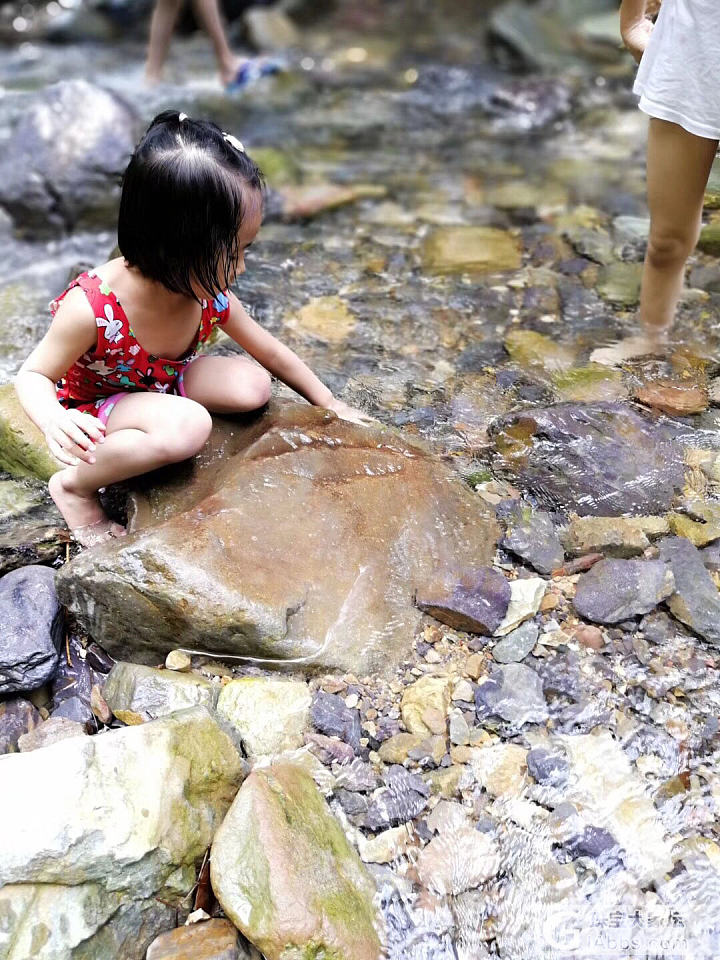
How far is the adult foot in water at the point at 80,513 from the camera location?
2260 mm

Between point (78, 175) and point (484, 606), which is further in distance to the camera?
point (78, 175)

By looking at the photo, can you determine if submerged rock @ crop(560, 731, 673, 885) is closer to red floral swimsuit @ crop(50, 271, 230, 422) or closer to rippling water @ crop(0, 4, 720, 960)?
rippling water @ crop(0, 4, 720, 960)

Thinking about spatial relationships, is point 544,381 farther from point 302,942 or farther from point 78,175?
point 78,175

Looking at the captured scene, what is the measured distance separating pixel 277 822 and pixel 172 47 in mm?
7772

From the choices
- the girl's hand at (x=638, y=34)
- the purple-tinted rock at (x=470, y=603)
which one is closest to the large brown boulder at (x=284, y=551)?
the purple-tinted rock at (x=470, y=603)

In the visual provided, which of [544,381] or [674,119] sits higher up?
[674,119]

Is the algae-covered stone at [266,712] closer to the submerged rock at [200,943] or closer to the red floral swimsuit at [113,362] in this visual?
the submerged rock at [200,943]

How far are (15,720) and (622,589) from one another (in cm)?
147

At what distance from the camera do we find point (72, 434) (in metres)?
1.96

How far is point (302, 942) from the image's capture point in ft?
4.99

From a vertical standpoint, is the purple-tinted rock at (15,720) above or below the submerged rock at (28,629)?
below

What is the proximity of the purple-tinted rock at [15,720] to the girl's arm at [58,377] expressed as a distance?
22.4 inches

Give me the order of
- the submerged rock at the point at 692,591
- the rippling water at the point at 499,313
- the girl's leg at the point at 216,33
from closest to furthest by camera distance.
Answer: the rippling water at the point at 499,313, the submerged rock at the point at 692,591, the girl's leg at the point at 216,33

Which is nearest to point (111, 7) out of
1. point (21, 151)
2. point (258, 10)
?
point (258, 10)
